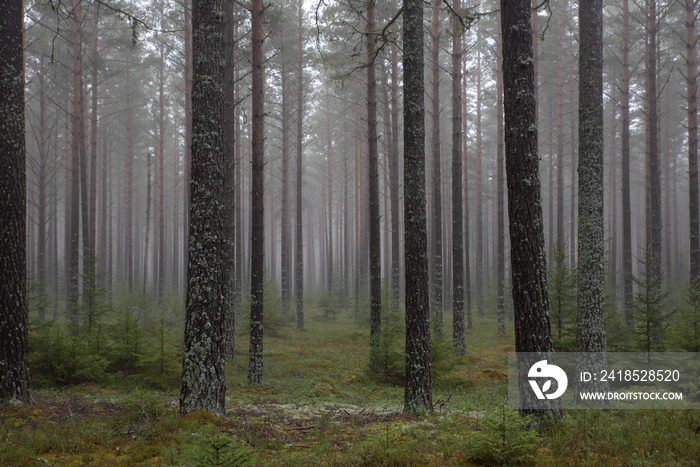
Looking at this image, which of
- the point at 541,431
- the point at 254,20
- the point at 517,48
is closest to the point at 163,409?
the point at 541,431

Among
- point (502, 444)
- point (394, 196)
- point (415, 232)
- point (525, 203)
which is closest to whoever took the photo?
point (502, 444)

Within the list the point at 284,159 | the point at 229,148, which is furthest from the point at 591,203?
the point at 284,159

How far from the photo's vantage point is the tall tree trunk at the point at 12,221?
6207 mm

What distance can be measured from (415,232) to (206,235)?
339 cm

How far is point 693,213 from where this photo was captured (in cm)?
1414

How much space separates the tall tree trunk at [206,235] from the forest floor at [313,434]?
51 centimetres

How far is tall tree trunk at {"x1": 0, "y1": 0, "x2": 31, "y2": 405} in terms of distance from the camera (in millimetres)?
6207

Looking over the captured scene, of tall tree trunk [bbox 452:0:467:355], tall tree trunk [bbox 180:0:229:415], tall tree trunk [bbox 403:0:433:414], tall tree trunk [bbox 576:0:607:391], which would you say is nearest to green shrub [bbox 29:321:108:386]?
tall tree trunk [bbox 180:0:229:415]

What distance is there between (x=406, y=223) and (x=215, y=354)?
12.5ft

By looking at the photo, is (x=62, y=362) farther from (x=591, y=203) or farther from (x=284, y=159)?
(x=284, y=159)

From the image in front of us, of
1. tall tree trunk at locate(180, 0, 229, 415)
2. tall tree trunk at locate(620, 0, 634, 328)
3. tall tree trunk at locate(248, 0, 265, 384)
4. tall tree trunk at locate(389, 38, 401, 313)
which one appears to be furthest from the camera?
tall tree trunk at locate(389, 38, 401, 313)

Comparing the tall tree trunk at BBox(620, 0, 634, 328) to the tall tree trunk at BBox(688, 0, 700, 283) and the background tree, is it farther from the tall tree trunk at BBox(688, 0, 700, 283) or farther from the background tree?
the background tree

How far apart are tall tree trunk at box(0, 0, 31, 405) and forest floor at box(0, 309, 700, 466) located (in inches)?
25.9

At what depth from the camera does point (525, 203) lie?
5.41 meters
